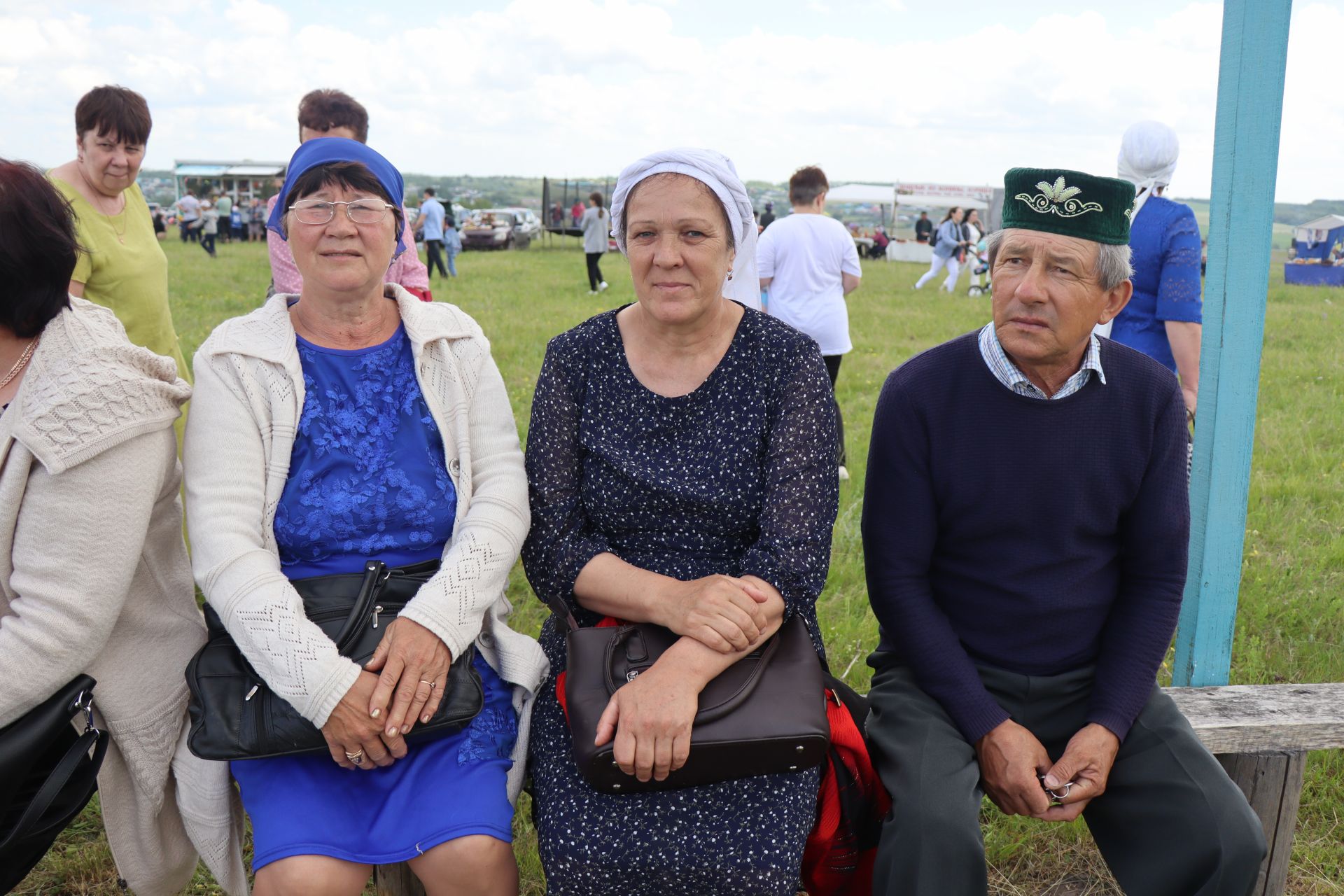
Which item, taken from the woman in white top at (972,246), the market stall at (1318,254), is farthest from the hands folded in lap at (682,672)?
the market stall at (1318,254)

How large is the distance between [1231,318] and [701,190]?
1381mm

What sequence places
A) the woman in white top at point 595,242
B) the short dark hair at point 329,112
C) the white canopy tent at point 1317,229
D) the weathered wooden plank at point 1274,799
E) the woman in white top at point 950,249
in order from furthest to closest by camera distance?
1. the white canopy tent at point 1317,229
2. the woman in white top at point 950,249
3. the woman in white top at point 595,242
4. the short dark hair at point 329,112
5. the weathered wooden plank at point 1274,799

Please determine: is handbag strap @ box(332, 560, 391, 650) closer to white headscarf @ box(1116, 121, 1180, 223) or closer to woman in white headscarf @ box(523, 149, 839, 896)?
woman in white headscarf @ box(523, 149, 839, 896)

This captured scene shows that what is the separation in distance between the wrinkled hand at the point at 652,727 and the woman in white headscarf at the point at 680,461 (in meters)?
0.06

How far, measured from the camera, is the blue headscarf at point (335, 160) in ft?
7.48

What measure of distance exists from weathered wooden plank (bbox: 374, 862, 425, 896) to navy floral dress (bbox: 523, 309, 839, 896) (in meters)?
0.32

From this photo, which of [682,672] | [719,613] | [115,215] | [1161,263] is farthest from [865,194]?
[682,672]

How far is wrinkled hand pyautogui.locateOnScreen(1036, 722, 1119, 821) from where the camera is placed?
2113 millimetres

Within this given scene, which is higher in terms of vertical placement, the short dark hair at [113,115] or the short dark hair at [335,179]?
the short dark hair at [113,115]

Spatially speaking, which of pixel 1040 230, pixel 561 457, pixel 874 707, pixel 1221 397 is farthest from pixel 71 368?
pixel 1221 397

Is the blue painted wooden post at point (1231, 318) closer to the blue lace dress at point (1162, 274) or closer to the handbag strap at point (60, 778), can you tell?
the blue lace dress at point (1162, 274)

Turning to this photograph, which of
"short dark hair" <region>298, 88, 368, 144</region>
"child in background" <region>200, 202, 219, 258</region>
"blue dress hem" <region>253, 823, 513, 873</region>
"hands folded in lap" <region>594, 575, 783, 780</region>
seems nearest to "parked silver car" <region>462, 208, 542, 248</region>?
"child in background" <region>200, 202, 219, 258</region>

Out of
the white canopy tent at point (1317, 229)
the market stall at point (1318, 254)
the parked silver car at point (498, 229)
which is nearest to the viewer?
the market stall at point (1318, 254)

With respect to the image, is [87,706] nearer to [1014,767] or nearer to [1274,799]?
[1014,767]
